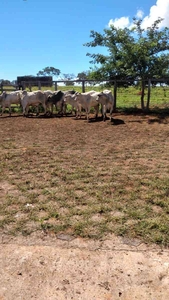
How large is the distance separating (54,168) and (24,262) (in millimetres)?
2773

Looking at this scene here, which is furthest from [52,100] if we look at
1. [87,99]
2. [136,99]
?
[136,99]

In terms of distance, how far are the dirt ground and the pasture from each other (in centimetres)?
16

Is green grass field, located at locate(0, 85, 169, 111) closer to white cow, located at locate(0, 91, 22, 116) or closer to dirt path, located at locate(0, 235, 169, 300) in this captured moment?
white cow, located at locate(0, 91, 22, 116)

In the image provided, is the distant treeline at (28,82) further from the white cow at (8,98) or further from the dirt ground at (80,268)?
the dirt ground at (80,268)

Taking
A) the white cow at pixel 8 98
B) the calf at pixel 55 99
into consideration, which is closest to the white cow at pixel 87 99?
the calf at pixel 55 99

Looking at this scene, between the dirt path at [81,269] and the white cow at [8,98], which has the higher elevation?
the white cow at [8,98]

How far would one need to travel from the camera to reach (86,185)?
440 centimetres

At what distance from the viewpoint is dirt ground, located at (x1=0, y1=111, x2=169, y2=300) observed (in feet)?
7.39

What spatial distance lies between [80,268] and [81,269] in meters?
0.02

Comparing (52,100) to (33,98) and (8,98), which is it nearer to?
(33,98)

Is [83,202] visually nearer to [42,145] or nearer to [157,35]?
[42,145]

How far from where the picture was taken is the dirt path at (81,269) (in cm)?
225

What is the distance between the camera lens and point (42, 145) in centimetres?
741

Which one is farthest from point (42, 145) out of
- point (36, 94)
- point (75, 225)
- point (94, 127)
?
point (36, 94)
